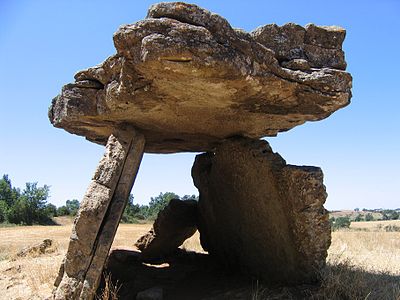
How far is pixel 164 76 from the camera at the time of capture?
4406 millimetres

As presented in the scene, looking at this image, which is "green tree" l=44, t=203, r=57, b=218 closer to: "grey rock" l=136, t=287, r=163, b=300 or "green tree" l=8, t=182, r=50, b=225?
"green tree" l=8, t=182, r=50, b=225

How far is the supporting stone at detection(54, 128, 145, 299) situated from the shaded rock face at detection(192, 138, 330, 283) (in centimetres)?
187

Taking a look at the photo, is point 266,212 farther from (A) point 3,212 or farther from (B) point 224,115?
(A) point 3,212

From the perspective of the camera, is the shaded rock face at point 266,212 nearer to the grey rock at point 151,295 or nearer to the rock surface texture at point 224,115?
the rock surface texture at point 224,115

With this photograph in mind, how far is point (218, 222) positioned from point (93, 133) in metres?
3.06

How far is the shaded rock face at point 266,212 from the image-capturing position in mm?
5570

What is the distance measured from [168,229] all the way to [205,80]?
5.05 metres

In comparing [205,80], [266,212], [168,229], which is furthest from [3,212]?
[205,80]

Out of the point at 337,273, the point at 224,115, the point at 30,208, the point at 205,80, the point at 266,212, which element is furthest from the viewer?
the point at 30,208

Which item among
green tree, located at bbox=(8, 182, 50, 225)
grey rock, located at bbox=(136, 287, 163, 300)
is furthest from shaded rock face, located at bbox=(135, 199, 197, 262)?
green tree, located at bbox=(8, 182, 50, 225)

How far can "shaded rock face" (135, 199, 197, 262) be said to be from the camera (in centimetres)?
866

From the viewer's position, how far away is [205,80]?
14.4ft

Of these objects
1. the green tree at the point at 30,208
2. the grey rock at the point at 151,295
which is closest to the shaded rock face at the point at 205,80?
the grey rock at the point at 151,295

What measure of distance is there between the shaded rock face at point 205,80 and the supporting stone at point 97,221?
2.26ft
